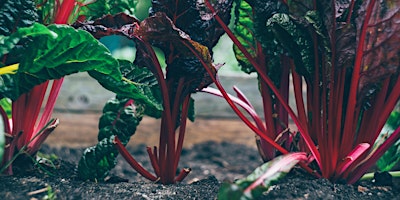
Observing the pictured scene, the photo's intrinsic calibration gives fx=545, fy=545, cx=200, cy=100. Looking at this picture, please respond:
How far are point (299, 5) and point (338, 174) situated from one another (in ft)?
1.44

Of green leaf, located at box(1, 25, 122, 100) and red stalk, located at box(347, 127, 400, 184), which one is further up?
green leaf, located at box(1, 25, 122, 100)

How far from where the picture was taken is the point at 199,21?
1.39 metres

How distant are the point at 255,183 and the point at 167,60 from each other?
505 mm

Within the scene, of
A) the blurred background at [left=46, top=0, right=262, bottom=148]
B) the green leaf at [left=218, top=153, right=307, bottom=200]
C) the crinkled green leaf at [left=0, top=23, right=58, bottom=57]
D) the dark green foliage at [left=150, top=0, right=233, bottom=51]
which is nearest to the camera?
the green leaf at [left=218, top=153, right=307, bottom=200]

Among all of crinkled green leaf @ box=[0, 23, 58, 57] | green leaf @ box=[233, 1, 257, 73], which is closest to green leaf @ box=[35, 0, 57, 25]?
crinkled green leaf @ box=[0, 23, 58, 57]

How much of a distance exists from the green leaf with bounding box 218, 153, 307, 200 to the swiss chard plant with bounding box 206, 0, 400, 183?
0.27 metres

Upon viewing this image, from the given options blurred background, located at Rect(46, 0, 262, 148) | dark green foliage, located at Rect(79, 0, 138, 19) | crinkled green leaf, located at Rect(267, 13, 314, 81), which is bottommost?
blurred background, located at Rect(46, 0, 262, 148)

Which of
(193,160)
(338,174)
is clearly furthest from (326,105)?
(193,160)

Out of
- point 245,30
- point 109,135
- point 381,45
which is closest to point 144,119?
point 109,135

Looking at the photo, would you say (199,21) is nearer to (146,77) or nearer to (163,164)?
(146,77)

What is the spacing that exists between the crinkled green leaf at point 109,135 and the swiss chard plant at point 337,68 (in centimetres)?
37

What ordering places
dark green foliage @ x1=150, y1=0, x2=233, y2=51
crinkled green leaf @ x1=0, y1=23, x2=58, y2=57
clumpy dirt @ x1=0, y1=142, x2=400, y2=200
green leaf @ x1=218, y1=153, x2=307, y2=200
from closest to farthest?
green leaf @ x1=218, y1=153, x2=307, y2=200
crinkled green leaf @ x1=0, y1=23, x2=58, y2=57
clumpy dirt @ x1=0, y1=142, x2=400, y2=200
dark green foliage @ x1=150, y1=0, x2=233, y2=51

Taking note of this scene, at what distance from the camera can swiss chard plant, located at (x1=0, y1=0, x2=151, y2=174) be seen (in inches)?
46.4

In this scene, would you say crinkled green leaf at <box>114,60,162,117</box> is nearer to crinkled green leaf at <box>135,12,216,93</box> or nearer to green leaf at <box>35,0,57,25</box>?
crinkled green leaf at <box>135,12,216,93</box>
